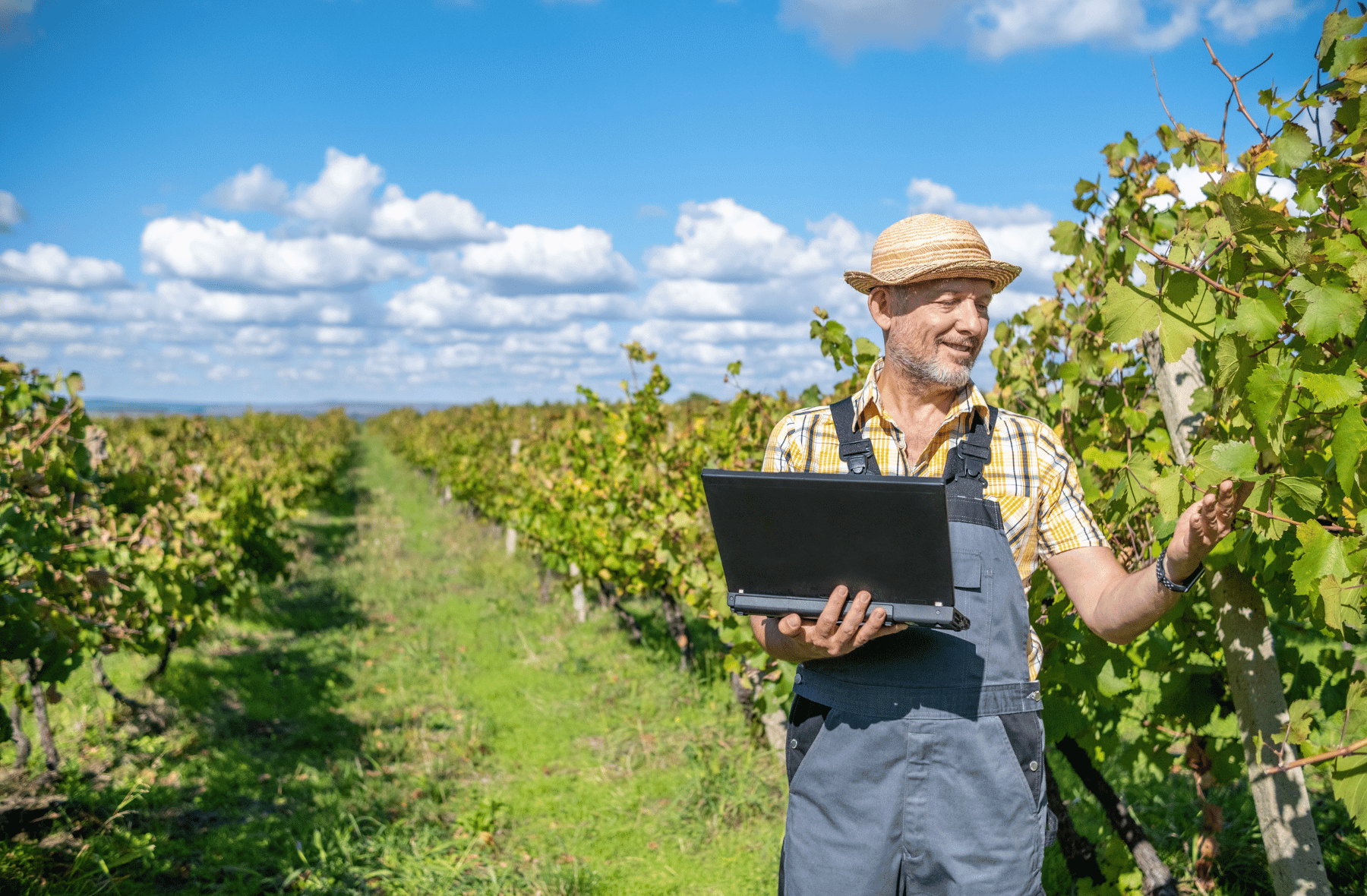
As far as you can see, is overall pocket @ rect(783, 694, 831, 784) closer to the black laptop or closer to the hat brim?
the black laptop

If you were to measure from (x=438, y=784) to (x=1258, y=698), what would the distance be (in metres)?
4.19

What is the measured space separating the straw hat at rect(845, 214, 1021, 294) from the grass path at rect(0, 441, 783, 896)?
2.94m

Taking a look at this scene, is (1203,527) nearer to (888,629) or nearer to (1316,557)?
(1316,557)

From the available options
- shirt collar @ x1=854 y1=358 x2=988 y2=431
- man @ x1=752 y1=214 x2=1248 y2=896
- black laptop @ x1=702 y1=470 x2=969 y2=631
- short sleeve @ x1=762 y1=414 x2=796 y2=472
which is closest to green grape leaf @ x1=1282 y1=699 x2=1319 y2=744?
Result: man @ x1=752 y1=214 x2=1248 y2=896

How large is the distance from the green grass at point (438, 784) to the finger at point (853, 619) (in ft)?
7.07

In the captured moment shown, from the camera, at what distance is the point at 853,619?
165 centimetres

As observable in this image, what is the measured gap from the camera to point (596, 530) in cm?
722

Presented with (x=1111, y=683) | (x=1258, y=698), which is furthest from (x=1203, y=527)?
(x=1111, y=683)

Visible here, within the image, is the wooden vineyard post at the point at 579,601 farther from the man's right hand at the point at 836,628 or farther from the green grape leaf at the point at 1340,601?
the green grape leaf at the point at 1340,601

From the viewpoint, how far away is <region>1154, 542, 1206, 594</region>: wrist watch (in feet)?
5.37

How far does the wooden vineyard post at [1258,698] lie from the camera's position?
2305 mm

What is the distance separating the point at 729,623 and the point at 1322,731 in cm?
257

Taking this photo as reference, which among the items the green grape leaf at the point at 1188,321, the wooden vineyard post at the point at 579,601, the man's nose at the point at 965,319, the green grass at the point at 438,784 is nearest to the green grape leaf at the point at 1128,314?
the green grape leaf at the point at 1188,321

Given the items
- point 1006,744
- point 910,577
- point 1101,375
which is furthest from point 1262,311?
point 1101,375
